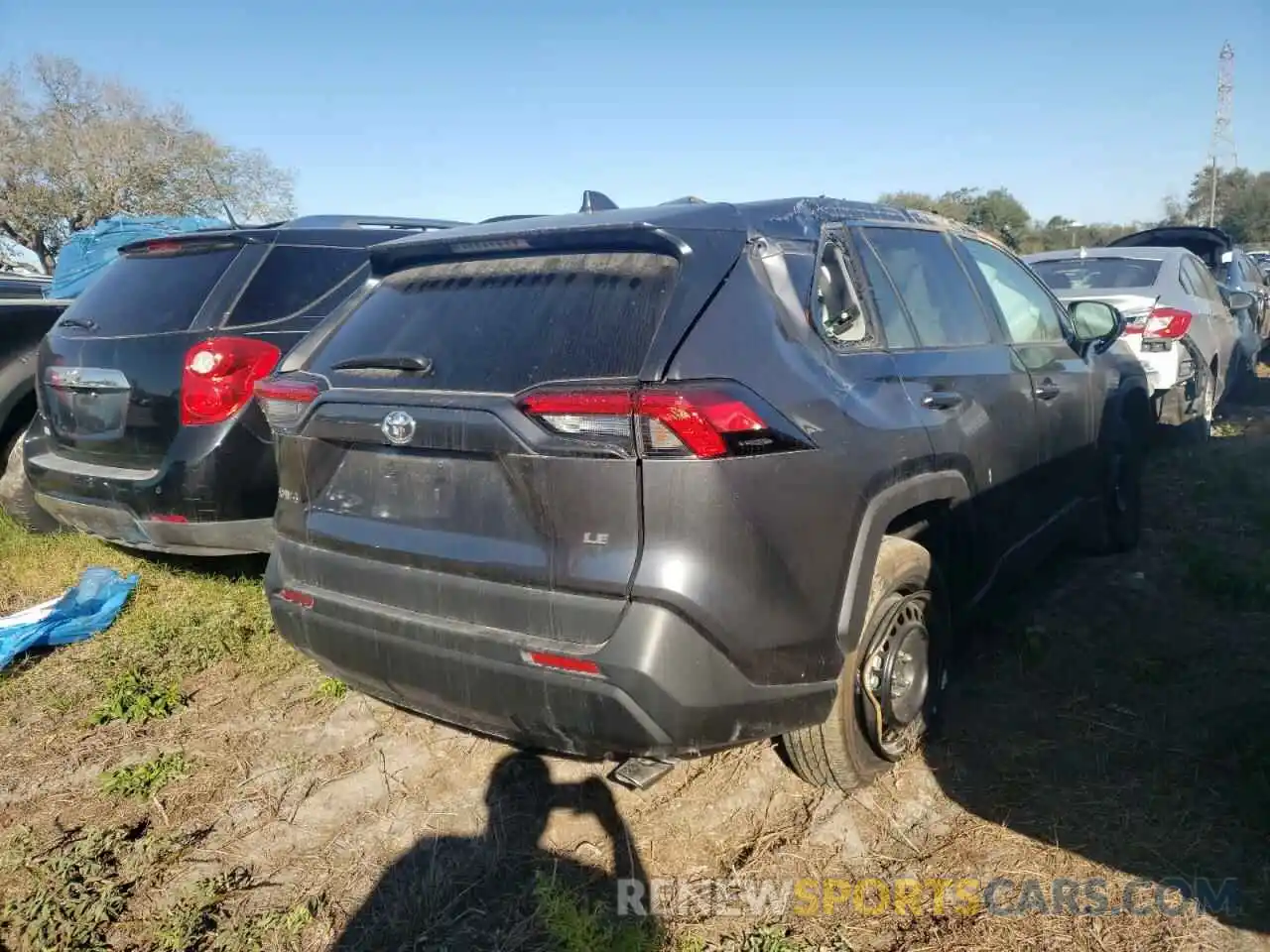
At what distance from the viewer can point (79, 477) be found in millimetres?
4242

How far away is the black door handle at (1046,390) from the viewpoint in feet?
12.1

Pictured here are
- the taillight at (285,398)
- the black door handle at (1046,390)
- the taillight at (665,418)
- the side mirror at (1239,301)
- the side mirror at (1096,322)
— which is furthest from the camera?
the side mirror at (1239,301)

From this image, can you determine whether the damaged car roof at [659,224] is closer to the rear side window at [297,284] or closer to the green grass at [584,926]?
the rear side window at [297,284]

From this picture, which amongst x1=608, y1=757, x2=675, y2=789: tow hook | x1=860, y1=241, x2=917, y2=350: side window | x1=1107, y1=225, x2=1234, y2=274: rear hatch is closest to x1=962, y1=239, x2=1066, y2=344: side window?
x1=860, y1=241, x2=917, y2=350: side window

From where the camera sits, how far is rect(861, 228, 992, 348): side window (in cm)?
313

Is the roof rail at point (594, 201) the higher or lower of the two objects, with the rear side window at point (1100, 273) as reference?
higher

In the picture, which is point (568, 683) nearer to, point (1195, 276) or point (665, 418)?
point (665, 418)

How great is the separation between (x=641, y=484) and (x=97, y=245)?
11.0 m

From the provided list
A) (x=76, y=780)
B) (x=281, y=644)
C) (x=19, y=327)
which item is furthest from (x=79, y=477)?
(x=19, y=327)

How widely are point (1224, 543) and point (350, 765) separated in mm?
4631

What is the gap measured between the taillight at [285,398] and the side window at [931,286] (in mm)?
1806

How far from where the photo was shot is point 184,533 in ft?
13.0

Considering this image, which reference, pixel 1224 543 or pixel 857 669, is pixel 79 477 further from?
pixel 1224 543

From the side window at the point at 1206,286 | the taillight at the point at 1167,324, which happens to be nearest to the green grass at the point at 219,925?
the taillight at the point at 1167,324
